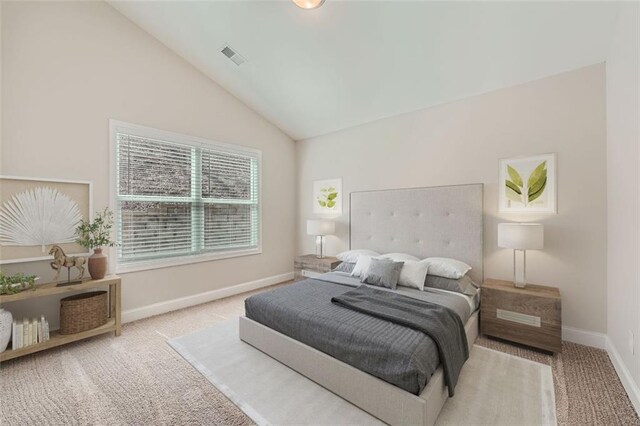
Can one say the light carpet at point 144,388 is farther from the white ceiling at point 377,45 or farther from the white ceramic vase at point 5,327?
the white ceiling at point 377,45

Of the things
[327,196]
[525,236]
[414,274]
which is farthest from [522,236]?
[327,196]

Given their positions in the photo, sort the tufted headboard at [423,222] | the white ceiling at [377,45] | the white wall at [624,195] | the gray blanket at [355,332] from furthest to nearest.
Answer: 1. the tufted headboard at [423,222]
2. the white ceiling at [377,45]
3. the white wall at [624,195]
4. the gray blanket at [355,332]

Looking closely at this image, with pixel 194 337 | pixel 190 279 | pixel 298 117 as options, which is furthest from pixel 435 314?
pixel 298 117

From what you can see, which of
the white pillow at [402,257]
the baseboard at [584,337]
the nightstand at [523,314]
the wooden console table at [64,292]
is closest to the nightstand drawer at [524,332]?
the nightstand at [523,314]

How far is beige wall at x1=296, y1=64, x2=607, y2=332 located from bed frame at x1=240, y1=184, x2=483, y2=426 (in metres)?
0.17

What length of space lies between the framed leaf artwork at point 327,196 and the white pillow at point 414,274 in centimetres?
170

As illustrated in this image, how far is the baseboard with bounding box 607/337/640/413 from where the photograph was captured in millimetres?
1707

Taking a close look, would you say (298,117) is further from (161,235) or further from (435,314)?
(435,314)

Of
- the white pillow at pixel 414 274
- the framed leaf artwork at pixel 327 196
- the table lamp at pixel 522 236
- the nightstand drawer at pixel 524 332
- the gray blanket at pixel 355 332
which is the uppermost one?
the framed leaf artwork at pixel 327 196

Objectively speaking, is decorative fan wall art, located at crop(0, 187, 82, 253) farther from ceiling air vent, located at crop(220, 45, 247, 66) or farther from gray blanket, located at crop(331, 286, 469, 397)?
gray blanket, located at crop(331, 286, 469, 397)

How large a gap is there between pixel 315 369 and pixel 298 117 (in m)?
3.54

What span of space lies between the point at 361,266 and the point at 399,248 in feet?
2.36

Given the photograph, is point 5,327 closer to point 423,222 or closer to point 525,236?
point 423,222

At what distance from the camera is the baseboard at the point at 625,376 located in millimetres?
1707
